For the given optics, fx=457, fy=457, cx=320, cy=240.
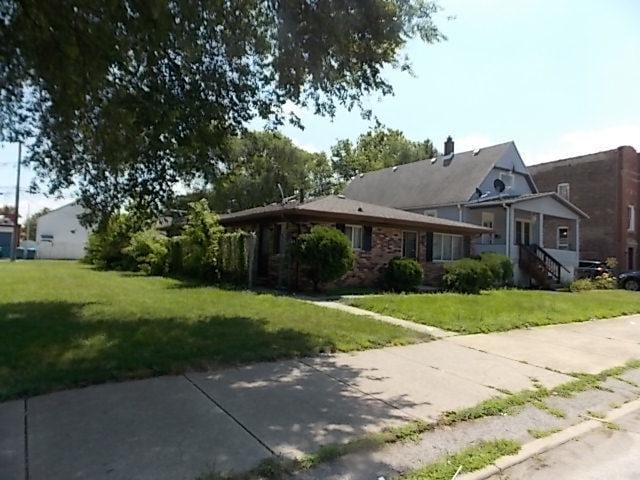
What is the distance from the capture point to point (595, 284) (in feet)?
73.7

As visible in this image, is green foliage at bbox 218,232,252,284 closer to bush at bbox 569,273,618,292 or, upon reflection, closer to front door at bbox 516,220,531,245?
bush at bbox 569,273,618,292

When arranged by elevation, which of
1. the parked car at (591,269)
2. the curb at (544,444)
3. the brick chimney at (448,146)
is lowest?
the curb at (544,444)

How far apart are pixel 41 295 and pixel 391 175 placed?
79.1 feet

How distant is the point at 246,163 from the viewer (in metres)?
10.2

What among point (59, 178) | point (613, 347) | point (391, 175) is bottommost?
point (613, 347)

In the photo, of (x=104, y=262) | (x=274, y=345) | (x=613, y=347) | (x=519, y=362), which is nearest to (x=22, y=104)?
(x=274, y=345)

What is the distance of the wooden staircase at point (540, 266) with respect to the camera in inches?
850

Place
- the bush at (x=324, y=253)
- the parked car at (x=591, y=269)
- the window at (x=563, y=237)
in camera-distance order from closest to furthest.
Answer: the bush at (x=324, y=253)
the parked car at (x=591, y=269)
the window at (x=563, y=237)

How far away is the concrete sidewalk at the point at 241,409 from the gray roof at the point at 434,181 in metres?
18.9

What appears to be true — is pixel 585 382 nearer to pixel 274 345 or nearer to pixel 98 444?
pixel 274 345

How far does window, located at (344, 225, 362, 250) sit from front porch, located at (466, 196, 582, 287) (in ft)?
26.0

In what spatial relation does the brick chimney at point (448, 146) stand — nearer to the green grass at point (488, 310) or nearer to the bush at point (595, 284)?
the bush at point (595, 284)

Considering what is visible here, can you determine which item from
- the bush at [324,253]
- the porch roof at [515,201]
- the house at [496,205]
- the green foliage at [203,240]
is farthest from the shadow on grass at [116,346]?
the porch roof at [515,201]

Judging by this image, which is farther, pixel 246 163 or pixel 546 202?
pixel 546 202
